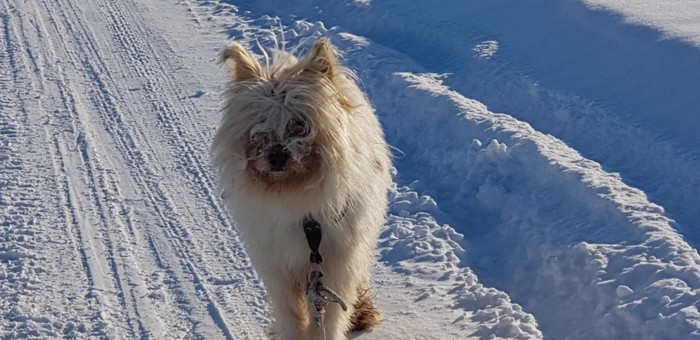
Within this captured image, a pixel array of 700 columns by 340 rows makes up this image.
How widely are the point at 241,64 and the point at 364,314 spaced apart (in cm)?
196

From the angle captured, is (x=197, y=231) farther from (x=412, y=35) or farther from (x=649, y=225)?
(x=412, y=35)

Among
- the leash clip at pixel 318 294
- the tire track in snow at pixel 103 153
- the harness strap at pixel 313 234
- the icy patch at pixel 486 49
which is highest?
the harness strap at pixel 313 234

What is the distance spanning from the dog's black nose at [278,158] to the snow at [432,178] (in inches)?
70.6

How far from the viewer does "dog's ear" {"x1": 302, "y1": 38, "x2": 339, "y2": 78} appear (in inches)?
227

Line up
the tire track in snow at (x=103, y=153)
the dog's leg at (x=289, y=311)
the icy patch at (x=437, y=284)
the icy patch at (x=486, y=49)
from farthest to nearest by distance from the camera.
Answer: the icy patch at (x=486, y=49)
the tire track in snow at (x=103, y=153)
the icy patch at (x=437, y=284)
the dog's leg at (x=289, y=311)

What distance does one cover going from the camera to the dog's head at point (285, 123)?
553 cm

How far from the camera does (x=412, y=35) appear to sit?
12.9 m

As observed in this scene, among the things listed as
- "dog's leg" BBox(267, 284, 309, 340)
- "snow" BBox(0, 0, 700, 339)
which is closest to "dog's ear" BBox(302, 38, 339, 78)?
"dog's leg" BBox(267, 284, 309, 340)

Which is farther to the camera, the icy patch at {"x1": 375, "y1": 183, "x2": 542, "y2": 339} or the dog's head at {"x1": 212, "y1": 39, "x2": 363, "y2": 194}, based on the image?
the icy patch at {"x1": 375, "y1": 183, "x2": 542, "y2": 339}

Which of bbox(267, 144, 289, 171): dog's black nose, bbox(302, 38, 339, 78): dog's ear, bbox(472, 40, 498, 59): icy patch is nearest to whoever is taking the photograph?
bbox(267, 144, 289, 171): dog's black nose

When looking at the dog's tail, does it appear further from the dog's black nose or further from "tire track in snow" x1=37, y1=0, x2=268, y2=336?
the dog's black nose

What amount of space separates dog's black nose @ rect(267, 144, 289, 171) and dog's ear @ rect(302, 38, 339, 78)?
0.55 meters

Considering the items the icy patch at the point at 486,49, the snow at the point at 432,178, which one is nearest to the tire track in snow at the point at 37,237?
the snow at the point at 432,178

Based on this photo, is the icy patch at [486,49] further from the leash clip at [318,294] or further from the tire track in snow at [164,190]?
the leash clip at [318,294]
